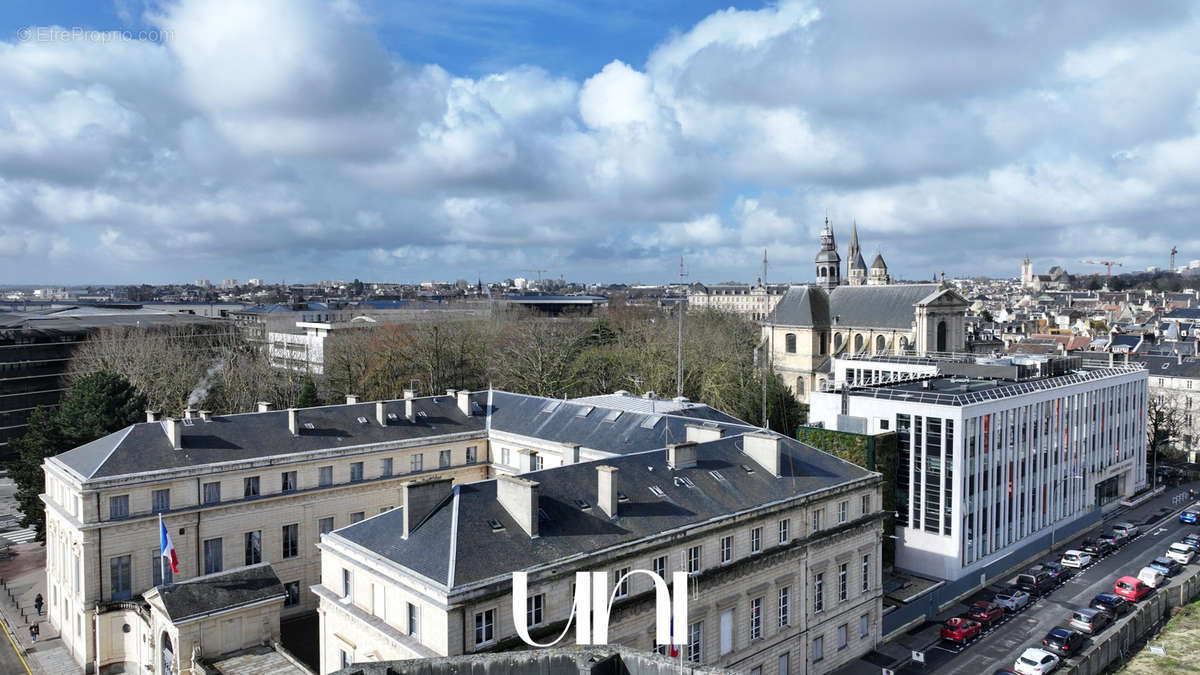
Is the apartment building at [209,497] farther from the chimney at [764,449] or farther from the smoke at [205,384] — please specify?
the smoke at [205,384]

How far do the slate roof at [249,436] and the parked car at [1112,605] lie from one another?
1417 inches

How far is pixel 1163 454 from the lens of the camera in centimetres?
8175

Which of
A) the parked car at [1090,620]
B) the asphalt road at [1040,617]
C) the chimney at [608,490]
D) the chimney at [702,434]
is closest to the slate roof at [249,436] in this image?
the chimney at [702,434]

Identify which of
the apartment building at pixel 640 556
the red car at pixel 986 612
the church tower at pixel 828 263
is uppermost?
the church tower at pixel 828 263

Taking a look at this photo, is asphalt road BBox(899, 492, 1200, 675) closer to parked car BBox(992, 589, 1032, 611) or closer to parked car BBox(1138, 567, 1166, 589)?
parked car BBox(992, 589, 1032, 611)

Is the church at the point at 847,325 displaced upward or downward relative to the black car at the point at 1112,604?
upward

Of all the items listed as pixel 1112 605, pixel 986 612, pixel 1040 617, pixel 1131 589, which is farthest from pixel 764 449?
pixel 1131 589

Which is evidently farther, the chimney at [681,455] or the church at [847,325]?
Result: the church at [847,325]

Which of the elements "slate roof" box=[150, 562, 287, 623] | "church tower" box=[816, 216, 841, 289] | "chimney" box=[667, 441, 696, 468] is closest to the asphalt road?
"chimney" box=[667, 441, 696, 468]

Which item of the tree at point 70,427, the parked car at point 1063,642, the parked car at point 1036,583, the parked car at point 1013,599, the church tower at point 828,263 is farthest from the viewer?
the church tower at point 828,263

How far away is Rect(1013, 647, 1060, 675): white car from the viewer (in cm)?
3344

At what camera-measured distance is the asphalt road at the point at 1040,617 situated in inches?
1400

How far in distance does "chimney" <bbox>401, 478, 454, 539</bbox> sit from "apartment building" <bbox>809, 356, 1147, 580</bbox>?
3027 cm

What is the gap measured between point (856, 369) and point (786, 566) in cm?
3522
